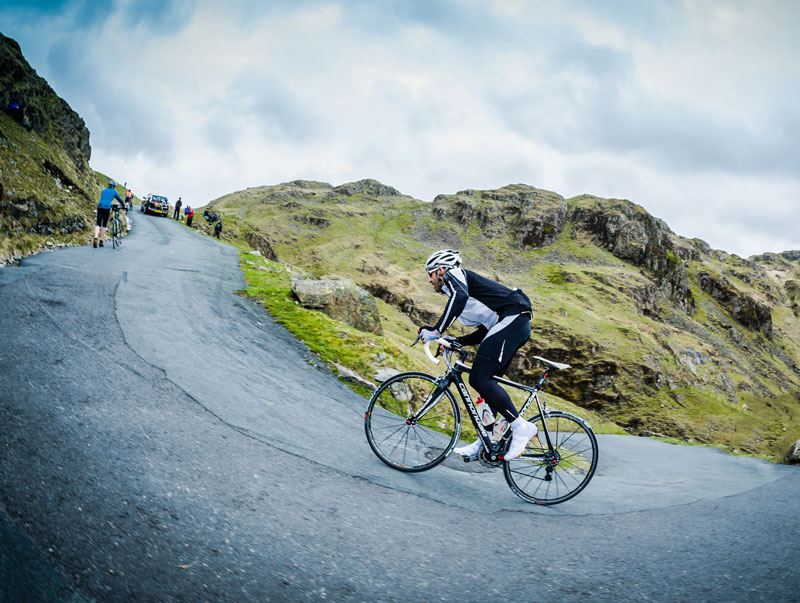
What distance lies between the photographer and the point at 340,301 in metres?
12.1

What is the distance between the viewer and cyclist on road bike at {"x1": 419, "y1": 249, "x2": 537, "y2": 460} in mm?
5086

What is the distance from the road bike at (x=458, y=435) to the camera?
5141 mm

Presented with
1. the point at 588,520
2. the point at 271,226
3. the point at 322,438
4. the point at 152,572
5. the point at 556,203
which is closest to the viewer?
the point at 152,572

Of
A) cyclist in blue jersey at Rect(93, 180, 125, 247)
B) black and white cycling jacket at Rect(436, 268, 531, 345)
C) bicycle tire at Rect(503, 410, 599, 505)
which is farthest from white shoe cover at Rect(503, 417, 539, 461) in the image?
cyclist in blue jersey at Rect(93, 180, 125, 247)

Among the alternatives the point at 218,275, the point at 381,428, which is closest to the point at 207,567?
the point at 381,428

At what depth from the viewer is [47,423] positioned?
3.95 meters

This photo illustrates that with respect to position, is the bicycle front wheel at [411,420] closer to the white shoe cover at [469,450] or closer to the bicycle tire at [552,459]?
the white shoe cover at [469,450]

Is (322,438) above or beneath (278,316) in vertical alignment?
beneath

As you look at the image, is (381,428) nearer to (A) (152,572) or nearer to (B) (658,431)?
(A) (152,572)

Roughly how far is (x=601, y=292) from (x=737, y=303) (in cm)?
7685

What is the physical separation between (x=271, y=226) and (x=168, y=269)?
123724 mm

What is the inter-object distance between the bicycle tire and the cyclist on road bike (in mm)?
355

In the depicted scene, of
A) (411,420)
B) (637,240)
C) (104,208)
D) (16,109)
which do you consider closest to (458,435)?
(411,420)

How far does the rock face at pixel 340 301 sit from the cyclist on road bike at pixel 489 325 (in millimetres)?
6854
